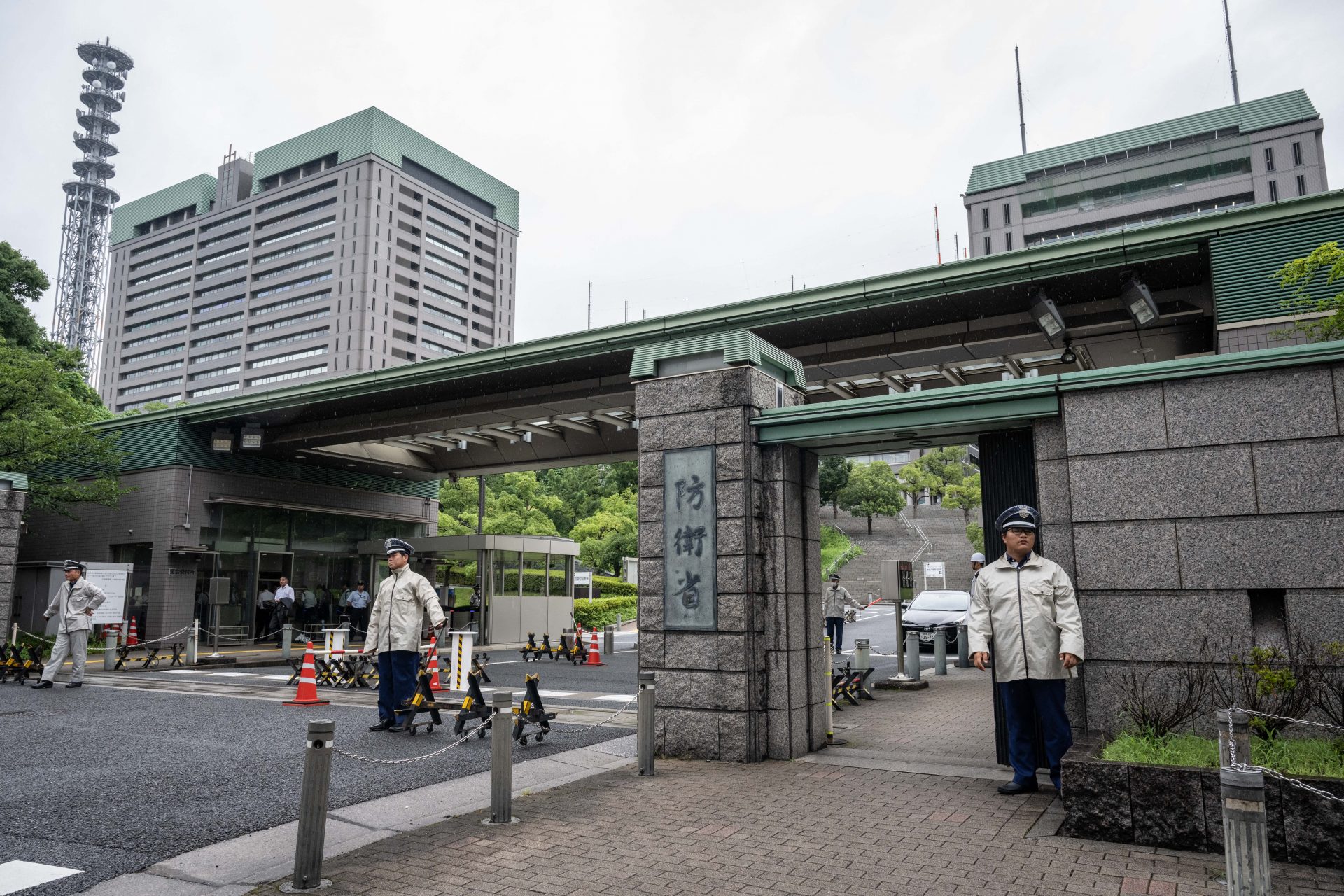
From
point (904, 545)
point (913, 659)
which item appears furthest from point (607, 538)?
point (913, 659)

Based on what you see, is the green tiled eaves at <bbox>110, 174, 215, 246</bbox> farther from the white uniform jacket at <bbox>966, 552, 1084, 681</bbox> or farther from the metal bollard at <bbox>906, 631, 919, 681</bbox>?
the white uniform jacket at <bbox>966, 552, 1084, 681</bbox>

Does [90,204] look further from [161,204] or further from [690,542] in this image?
[690,542]

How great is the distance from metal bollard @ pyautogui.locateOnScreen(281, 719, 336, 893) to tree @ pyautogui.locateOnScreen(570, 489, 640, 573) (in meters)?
39.1

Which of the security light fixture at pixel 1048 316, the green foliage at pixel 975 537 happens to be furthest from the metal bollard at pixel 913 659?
the green foliage at pixel 975 537

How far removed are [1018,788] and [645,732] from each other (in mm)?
2788

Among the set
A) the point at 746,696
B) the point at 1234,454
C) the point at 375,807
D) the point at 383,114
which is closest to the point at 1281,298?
the point at 1234,454

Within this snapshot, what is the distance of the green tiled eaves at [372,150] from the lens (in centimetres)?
10625

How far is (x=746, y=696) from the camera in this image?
7812 millimetres

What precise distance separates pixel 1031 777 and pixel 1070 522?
74.4 inches

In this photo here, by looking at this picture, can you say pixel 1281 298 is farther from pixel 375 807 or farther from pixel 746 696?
pixel 375 807

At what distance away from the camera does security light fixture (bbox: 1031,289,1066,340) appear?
12047 millimetres

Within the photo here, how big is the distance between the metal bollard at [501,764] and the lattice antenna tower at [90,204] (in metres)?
140

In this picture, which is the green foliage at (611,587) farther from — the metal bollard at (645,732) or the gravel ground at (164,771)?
the metal bollard at (645,732)

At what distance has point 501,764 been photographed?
5.80 meters
